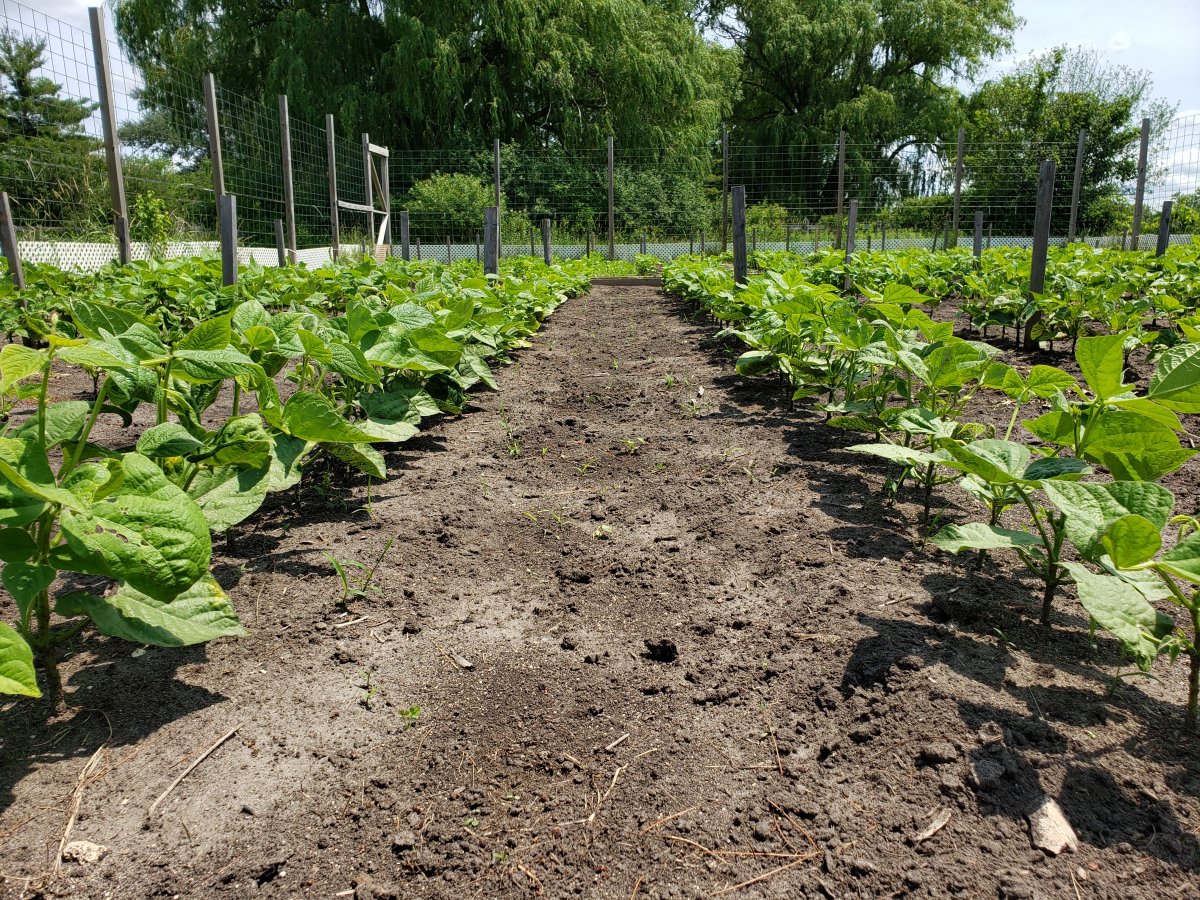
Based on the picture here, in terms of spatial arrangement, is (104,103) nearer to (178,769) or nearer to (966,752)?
(178,769)

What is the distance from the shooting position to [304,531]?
7.44ft

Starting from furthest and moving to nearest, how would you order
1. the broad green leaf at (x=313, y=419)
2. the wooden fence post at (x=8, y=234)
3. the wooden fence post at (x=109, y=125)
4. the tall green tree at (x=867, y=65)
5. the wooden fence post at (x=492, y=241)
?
1. the tall green tree at (x=867, y=65)
2. the wooden fence post at (x=492, y=241)
3. the wooden fence post at (x=109, y=125)
4. the wooden fence post at (x=8, y=234)
5. the broad green leaf at (x=313, y=419)

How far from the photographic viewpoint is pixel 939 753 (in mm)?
1309

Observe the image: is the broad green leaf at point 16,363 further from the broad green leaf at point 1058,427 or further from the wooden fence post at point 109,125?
the wooden fence post at point 109,125

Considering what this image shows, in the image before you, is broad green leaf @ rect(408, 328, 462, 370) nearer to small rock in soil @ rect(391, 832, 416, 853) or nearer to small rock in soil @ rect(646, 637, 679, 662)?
small rock in soil @ rect(646, 637, 679, 662)

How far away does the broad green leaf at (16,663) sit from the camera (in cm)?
105

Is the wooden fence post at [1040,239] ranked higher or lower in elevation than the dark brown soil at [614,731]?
higher

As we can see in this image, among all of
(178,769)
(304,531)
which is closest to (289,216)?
(304,531)

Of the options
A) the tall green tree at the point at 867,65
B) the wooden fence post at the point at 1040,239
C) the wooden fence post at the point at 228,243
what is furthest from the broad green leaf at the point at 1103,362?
the tall green tree at the point at 867,65

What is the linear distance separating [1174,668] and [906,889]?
85cm

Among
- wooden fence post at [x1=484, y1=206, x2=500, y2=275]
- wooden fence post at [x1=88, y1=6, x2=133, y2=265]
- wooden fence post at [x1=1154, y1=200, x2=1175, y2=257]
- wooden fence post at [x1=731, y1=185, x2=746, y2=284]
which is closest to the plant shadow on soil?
wooden fence post at [x1=731, y1=185, x2=746, y2=284]

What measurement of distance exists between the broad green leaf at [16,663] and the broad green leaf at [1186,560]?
1627 mm

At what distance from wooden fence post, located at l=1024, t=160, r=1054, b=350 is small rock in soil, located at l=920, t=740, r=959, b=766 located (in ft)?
14.8

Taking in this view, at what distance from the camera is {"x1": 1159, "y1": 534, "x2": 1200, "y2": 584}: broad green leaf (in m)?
1.21
